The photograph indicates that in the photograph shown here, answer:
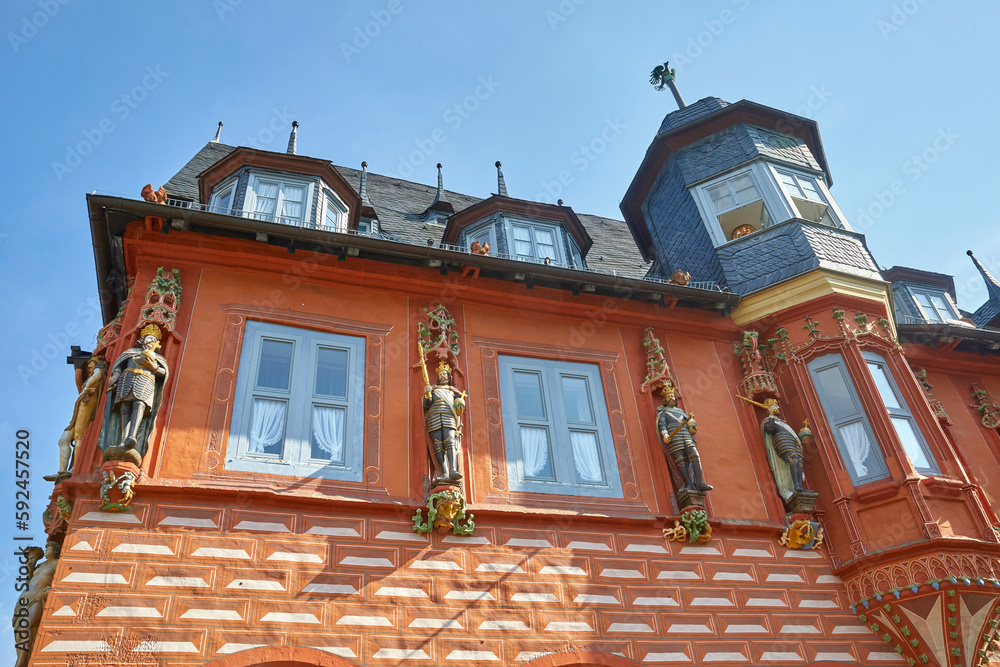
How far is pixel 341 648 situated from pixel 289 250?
212 inches

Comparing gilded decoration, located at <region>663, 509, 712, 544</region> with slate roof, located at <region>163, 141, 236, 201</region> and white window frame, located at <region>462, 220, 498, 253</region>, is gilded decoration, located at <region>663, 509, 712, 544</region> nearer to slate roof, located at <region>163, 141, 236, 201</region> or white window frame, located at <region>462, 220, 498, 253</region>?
white window frame, located at <region>462, 220, 498, 253</region>

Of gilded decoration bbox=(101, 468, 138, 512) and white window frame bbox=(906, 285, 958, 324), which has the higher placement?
white window frame bbox=(906, 285, 958, 324)

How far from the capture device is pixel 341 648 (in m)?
8.25

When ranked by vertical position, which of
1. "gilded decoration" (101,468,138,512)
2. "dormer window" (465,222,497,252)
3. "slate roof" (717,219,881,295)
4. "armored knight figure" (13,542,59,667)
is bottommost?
"armored knight figure" (13,542,59,667)

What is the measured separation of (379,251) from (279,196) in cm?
252

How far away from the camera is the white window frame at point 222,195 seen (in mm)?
12453

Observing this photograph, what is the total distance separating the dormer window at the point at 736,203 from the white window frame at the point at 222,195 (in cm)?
851

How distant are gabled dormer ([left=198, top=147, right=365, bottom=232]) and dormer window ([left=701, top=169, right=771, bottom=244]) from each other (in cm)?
691

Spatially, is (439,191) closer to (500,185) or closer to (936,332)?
(500,185)

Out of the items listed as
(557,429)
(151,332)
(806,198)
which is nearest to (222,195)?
(151,332)

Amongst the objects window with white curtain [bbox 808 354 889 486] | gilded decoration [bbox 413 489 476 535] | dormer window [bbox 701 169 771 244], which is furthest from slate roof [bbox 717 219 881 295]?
gilded decoration [bbox 413 489 476 535]

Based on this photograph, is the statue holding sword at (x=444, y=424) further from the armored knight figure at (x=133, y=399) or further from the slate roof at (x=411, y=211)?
the slate roof at (x=411, y=211)

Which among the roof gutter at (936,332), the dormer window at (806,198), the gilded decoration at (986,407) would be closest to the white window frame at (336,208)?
the dormer window at (806,198)

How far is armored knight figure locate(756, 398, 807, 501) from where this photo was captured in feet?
36.4
